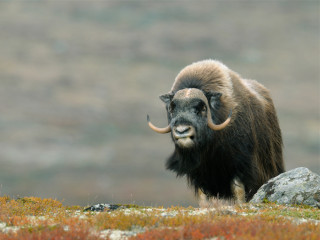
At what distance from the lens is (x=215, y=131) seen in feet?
32.6

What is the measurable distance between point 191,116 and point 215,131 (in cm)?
82

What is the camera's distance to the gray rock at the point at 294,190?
31.4 ft

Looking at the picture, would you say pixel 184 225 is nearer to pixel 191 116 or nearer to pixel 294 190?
pixel 191 116

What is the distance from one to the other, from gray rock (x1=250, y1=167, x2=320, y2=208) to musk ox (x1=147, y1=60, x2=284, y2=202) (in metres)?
0.51

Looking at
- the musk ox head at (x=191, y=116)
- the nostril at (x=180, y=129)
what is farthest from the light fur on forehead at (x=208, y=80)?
the nostril at (x=180, y=129)

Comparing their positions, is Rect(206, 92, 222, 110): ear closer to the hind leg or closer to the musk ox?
the musk ox

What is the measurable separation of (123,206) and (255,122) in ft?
12.1

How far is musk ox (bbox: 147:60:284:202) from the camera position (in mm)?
9516

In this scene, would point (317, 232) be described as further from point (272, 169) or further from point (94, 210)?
point (272, 169)

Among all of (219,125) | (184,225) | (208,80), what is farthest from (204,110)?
(184,225)

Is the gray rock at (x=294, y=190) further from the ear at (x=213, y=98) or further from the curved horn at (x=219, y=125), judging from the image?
the ear at (x=213, y=98)

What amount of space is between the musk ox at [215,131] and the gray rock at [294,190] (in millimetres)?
511

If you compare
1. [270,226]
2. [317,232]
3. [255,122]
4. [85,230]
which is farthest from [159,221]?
[255,122]

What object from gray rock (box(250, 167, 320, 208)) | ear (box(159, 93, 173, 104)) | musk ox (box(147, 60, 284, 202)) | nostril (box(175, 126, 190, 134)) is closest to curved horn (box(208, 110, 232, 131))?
musk ox (box(147, 60, 284, 202))
